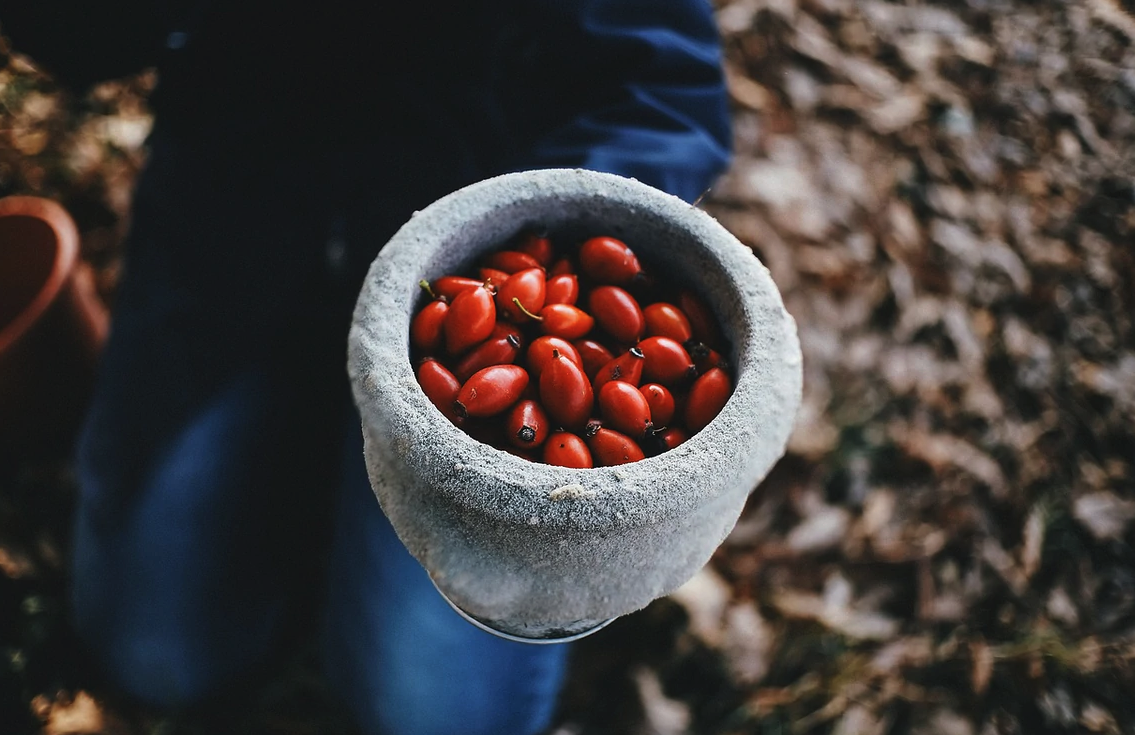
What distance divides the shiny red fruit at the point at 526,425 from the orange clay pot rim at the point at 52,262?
0.89 m

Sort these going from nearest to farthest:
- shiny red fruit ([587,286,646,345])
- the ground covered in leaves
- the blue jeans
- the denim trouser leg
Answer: shiny red fruit ([587,286,646,345])
the denim trouser leg
the blue jeans
the ground covered in leaves

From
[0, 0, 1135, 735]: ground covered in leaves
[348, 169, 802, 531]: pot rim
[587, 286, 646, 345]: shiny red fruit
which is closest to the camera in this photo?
[348, 169, 802, 531]: pot rim

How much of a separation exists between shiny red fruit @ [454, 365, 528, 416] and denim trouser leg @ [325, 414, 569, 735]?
1.16 ft

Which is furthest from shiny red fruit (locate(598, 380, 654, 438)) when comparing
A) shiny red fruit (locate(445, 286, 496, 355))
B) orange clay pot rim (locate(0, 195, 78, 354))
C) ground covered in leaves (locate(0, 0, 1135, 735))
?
orange clay pot rim (locate(0, 195, 78, 354))

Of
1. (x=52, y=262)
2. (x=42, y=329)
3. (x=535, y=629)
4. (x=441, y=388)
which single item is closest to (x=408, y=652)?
(x=535, y=629)

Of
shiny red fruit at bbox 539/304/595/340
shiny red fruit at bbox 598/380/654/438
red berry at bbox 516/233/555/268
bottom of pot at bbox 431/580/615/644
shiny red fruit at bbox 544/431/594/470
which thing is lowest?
bottom of pot at bbox 431/580/615/644

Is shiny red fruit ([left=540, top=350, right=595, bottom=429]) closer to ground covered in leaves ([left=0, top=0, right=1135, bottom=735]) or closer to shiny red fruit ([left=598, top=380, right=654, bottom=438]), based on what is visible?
shiny red fruit ([left=598, top=380, right=654, bottom=438])

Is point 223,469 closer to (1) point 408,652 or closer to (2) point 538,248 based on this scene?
(1) point 408,652

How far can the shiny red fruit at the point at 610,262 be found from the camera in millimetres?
654

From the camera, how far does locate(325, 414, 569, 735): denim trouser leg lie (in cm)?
88

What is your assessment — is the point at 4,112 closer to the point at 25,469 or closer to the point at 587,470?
the point at 25,469

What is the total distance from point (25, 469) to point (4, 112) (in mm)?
784

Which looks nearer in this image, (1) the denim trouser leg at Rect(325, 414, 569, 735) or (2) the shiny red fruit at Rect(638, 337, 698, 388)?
(2) the shiny red fruit at Rect(638, 337, 698, 388)

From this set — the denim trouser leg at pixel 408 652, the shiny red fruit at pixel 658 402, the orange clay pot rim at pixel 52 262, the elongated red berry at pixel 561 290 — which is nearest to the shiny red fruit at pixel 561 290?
the elongated red berry at pixel 561 290
